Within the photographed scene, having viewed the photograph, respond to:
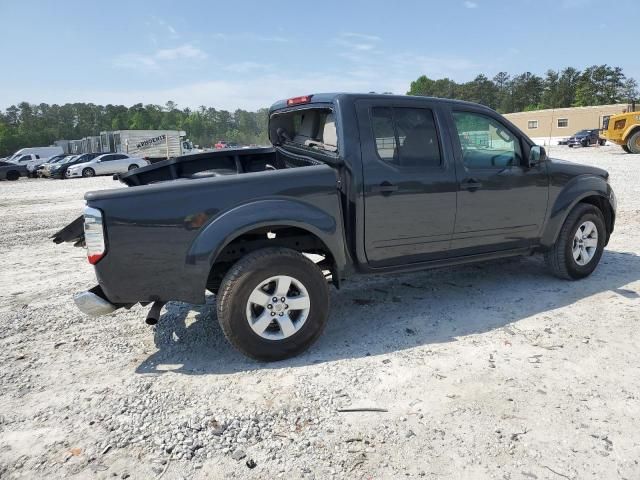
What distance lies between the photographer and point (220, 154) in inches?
199

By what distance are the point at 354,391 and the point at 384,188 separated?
1.63 meters

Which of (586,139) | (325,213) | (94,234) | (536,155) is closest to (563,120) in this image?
(586,139)

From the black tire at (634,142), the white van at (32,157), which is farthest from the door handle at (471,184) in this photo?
the white van at (32,157)

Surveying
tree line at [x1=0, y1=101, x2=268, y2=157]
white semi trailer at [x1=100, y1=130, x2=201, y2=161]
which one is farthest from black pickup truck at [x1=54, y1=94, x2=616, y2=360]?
tree line at [x1=0, y1=101, x2=268, y2=157]

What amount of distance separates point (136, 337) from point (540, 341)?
10.8 feet

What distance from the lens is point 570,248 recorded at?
4906mm

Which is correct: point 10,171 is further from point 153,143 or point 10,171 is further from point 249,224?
point 249,224

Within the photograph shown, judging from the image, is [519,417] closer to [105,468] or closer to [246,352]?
[246,352]

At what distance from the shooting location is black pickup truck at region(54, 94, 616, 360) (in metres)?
3.21

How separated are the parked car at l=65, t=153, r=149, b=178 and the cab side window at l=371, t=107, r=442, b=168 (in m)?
25.2

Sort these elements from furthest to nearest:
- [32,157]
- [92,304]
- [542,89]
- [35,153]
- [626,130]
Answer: [542,89] < [35,153] < [32,157] < [626,130] < [92,304]

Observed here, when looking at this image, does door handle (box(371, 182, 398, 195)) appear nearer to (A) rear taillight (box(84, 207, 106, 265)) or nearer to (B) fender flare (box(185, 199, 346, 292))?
(B) fender flare (box(185, 199, 346, 292))

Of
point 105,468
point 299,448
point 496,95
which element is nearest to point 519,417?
point 299,448

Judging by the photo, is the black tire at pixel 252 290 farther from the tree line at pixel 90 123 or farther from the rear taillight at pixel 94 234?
the tree line at pixel 90 123
